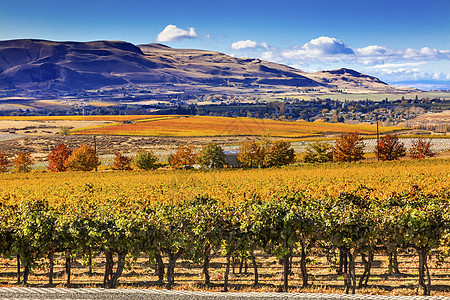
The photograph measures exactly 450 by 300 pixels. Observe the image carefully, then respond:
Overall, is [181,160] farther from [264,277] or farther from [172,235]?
[172,235]

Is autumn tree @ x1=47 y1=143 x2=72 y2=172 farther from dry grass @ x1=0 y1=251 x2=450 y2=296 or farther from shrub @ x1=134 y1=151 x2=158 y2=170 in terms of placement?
dry grass @ x1=0 y1=251 x2=450 y2=296

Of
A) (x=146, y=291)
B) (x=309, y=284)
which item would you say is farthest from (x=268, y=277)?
(x=146, y=291)

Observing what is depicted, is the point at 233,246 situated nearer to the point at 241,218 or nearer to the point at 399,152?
the point at 241,218

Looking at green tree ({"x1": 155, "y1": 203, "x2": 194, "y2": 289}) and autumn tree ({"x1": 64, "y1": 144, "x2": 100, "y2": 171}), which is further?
autumn tree ({"x1": 64, "y1": 144, "x2": 100, "y2": 171})

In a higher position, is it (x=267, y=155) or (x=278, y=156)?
(x=267, y=155)

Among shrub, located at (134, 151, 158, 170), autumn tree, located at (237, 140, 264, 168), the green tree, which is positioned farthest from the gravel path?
autumn tree, located at (237, 140, 264, 168)

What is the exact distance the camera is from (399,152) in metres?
121

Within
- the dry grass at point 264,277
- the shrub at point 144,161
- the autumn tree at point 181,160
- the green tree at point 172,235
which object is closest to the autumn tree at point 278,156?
the autumn tree at point 181,160

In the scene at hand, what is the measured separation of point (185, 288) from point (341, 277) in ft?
34.4

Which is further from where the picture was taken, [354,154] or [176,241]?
[354,154]

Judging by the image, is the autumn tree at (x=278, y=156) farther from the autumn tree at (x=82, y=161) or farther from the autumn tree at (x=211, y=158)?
the autumn tree at (x=82, y=161)

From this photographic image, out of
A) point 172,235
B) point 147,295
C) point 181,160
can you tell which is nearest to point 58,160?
point 181,160

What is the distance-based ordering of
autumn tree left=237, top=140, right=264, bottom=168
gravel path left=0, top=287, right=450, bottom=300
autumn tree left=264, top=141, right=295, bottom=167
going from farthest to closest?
autumn tree left=237, top=140, right=264, bottom=168
autumn tree left=264, top=141, right=295, bottom=167
gravel path left=0, top=287, right=450, bottom=300

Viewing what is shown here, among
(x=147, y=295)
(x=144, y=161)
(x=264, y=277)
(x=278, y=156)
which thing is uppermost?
(x=278, y=156)
